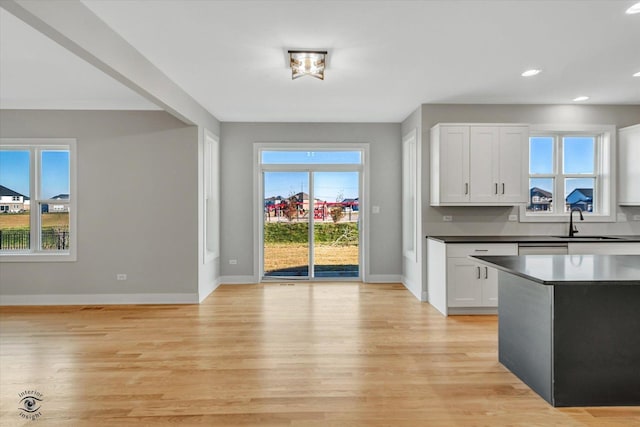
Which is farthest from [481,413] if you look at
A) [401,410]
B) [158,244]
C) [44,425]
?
[158,244]

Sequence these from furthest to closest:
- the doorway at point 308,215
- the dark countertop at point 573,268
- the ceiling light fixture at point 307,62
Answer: the doorway at point 308,215 → the ceiling light fixture at point 307,62 → the dark countertop at point 573,268

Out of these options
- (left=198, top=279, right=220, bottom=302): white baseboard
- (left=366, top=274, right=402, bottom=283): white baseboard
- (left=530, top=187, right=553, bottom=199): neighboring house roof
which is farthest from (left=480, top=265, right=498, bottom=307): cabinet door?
(left=198, top=279, right=220, bottom=302): white baseboard

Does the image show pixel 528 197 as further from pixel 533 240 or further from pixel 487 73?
pixel 487 73

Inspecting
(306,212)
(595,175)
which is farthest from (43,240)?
(595,175)

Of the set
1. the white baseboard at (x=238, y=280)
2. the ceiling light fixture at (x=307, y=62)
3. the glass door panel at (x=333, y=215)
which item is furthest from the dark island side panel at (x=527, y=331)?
the white baseboard at (x=238, y=280)

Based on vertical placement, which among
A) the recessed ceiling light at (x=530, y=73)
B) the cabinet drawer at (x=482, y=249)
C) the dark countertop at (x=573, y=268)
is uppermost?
the recessed ceiling light at (x=530, y=73)

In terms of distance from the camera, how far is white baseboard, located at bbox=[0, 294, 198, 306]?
5.14 m

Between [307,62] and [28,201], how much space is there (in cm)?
446

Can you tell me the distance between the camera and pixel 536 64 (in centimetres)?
372

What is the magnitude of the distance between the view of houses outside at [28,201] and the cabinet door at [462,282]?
200 inches

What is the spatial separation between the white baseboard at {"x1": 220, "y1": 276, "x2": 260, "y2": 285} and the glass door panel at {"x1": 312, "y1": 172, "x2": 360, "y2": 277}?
1.05 meters

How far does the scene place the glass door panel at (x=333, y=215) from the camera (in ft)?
21.6

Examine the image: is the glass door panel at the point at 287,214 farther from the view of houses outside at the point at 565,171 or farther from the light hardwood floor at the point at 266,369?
the view of houses outside at the point at 565,171

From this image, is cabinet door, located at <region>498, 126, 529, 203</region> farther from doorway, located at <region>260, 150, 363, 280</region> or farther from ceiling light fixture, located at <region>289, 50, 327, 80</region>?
ceiling light fixture, located at <region>289, 50, 327, 80</region>
